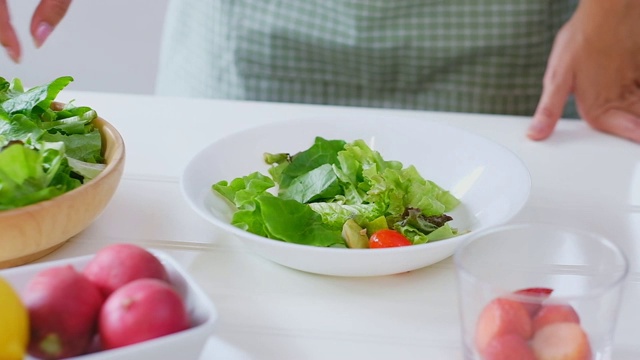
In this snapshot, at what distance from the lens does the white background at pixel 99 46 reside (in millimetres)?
2244

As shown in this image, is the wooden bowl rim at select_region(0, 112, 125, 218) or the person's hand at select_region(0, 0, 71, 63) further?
the person's hand at select_region(0, 0, 71, 63)

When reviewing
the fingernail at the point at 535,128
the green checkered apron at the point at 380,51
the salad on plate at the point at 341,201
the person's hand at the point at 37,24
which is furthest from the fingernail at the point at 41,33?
the fingernail at the point at 535,128

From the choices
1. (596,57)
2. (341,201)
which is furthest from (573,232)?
(596,57)

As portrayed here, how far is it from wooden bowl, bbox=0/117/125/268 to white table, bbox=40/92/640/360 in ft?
0.21

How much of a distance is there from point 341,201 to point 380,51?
516 millimetres

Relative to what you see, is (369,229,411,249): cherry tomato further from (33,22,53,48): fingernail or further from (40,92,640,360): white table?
(33,22,53,48): fingernail

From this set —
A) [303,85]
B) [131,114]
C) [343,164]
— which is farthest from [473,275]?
[303,85]

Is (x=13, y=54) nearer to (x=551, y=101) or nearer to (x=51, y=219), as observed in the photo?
(x=51, y=219)

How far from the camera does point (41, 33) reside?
3.33ft

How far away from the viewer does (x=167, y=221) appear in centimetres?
91

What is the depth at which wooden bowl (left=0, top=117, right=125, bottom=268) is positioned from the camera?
0.73 metres

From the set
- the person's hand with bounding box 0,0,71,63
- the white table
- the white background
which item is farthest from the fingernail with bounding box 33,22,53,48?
the white background

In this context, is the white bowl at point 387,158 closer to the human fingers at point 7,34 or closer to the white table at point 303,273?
the white table at point 303,273

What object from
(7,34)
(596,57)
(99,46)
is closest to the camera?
(7,34)
